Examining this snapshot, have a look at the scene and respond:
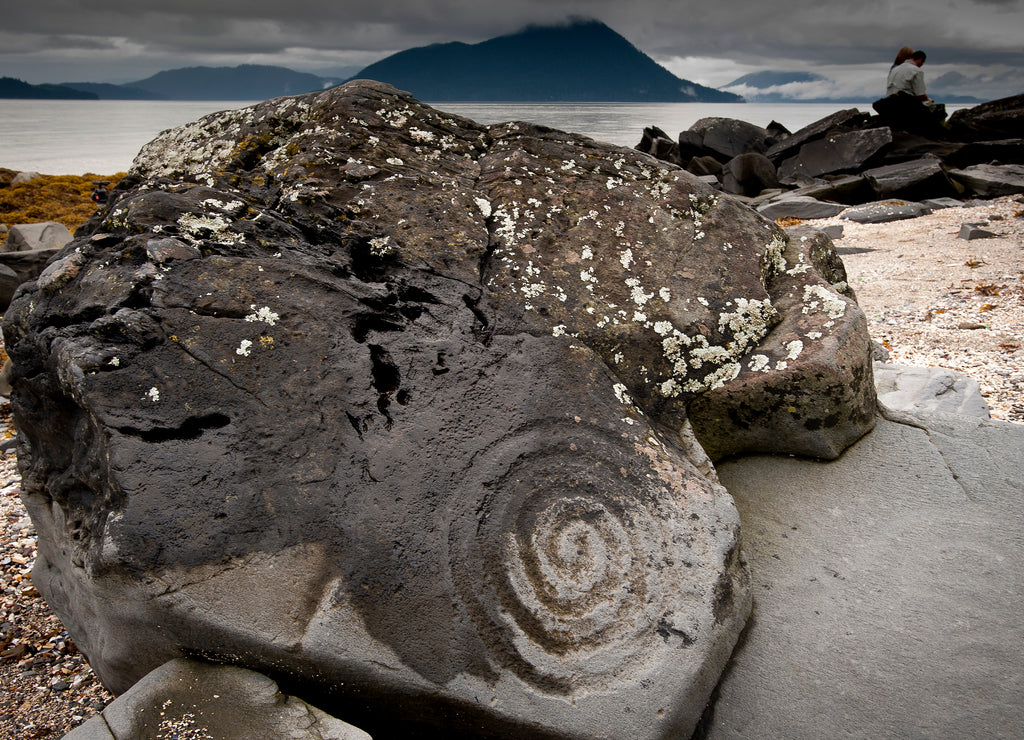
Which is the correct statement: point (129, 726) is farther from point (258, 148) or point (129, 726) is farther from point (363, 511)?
point (258, 148)

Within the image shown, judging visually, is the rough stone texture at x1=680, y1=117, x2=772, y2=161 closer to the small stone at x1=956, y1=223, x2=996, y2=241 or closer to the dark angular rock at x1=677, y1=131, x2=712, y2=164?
the dark angular rock at x1=677, y1=131, x2=712, y2=164

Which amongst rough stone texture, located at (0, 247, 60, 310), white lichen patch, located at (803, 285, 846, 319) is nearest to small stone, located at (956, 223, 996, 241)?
white lichen patch, located at (803, 285, 846, 319)

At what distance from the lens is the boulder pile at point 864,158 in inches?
683

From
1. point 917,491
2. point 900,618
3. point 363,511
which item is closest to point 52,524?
point 363,511

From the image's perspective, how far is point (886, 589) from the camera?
10.6ft

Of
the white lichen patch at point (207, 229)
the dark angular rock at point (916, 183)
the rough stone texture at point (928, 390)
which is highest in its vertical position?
the dark angular rock at point (916, 183)

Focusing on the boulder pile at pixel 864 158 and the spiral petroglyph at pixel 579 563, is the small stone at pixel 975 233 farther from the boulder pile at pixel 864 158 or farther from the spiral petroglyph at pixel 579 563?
the spiral petroglyph at pixel 579 563

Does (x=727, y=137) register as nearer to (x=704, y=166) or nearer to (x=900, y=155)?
(x=704, y=166)

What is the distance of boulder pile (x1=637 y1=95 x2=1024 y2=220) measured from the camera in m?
17.4

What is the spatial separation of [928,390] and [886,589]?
301cm

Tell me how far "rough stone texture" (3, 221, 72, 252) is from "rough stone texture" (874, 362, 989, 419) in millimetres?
13864

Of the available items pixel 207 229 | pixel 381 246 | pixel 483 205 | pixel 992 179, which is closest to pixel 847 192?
pixel 992 179

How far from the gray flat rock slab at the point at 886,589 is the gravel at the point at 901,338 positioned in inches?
104

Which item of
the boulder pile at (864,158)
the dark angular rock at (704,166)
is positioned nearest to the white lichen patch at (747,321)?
the boulder pile at (864,158)
